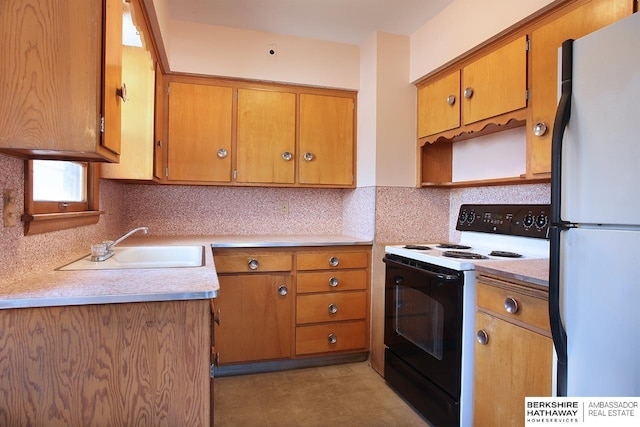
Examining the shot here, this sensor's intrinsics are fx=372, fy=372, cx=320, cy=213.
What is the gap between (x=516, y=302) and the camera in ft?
4.83

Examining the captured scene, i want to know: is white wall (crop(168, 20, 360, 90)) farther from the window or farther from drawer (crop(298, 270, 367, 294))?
drawer (crop(298, 270, 367, 294))

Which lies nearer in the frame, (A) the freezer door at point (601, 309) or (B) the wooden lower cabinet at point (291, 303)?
(A) the freezer door at point (601, 309)

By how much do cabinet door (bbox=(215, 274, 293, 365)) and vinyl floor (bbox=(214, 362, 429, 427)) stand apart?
0.17m

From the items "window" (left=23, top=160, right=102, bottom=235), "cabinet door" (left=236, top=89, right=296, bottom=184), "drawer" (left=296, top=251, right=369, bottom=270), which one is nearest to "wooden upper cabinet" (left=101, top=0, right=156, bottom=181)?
"window" (left=23, top=160, right=102, bottom=235)

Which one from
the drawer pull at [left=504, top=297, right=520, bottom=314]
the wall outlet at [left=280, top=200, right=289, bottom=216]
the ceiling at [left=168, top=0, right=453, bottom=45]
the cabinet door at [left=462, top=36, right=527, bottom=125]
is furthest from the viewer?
the wall outlet at [left=280, top=200, right=289, bottom=216]

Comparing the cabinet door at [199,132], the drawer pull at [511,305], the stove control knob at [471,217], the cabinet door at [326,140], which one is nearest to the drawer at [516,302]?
the drawer pull at [511,305]

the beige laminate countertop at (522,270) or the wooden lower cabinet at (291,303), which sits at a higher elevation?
the beige laminate countertop at (522,270)

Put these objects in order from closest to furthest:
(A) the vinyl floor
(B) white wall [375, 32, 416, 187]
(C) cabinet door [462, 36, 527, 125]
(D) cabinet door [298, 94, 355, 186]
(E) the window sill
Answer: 1. (E) the window sill
2. (C) cabinet door [462, 36, 527, 125]
3. (A) the vinyl floor
4. (B) white wall [375, 32, 416, 187]
5. (D) cabinet door [298, 94, 355, 186]

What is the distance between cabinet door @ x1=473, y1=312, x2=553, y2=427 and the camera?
137cm

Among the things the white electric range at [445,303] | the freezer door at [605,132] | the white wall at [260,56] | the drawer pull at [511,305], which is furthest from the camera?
the white wall at [260,56]

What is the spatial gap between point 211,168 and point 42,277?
1577mm

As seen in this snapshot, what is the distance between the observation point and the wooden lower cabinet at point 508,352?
1374 millimetres

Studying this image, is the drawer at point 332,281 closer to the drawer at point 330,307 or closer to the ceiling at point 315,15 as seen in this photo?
the drawer at point 330,307

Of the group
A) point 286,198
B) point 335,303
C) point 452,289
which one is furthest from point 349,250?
point 452,289
